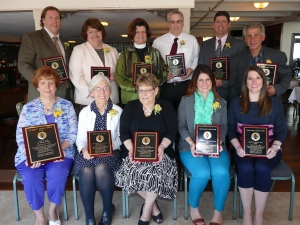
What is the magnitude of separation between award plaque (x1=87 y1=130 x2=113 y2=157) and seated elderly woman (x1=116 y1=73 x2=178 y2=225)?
5.8 inches

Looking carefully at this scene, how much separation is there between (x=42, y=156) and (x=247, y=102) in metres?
1.84

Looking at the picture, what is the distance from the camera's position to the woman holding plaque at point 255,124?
96.7 inches

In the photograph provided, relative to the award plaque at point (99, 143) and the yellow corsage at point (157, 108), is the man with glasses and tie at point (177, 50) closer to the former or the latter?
the yellow corsage at point (157, 108)

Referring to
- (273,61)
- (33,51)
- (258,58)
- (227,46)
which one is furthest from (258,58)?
(33,51)

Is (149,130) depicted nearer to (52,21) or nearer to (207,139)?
(207,139)

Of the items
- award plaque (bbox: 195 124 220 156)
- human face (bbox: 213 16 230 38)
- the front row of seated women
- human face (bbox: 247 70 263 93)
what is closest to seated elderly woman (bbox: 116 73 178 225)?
the front row of seated women

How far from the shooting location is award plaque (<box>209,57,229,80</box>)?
9.94 feet

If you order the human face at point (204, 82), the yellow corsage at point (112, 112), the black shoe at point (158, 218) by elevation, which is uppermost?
the human face at point (204, 82)

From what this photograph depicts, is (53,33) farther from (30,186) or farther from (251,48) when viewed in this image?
(251,48)

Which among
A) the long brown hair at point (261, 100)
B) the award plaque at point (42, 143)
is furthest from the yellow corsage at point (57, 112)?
the long brown hair at point (261, 100)

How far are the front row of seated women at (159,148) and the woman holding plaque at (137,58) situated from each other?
0.41 meters

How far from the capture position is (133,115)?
2625 mm

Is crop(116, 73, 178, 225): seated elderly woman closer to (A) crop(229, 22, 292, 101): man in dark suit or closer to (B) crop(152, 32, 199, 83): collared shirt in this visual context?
(B) crop(152, 32, 199, 83): collared shirt

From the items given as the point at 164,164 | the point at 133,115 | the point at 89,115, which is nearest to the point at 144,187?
the point at 164,164
